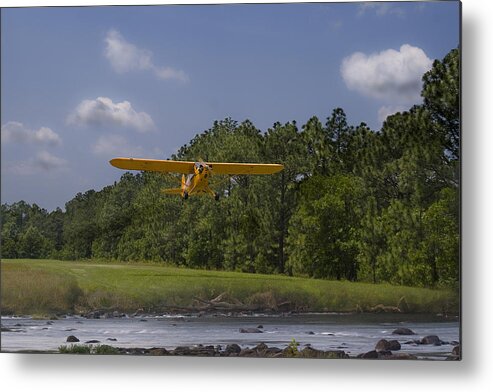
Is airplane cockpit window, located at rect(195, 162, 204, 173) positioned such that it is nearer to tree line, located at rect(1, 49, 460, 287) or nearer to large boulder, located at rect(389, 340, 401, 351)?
tree line, located at rect(1, 49, 460, 287)

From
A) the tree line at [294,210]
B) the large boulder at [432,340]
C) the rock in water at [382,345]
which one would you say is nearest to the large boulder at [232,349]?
the tree line at [294,210]

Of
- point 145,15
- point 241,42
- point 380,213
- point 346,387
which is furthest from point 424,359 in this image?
point 145,15

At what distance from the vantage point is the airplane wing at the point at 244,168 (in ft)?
31.6

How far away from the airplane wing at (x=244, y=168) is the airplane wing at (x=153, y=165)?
253 millimetres

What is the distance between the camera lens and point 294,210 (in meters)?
9.63

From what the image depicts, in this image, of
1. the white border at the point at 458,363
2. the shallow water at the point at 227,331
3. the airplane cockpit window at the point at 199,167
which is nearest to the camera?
the white border at the point at 458,363

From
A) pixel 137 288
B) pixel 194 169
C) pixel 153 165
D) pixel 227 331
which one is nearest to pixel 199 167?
pixel 194 169

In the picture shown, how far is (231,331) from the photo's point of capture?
942cm

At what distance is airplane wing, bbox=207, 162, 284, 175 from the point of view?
31.6 feet

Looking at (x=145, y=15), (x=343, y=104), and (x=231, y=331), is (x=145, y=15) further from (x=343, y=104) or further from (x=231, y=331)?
(x=231, y=331)

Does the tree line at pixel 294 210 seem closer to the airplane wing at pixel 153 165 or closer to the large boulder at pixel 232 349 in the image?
the airplane wing at pixel 153 165

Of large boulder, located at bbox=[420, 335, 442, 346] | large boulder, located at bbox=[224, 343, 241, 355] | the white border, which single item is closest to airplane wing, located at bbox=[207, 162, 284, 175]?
large boulder, located at bbox=[224, 343, 241, 355]

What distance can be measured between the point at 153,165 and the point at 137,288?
1218mm

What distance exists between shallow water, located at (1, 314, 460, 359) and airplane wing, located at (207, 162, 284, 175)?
141 centimetres
